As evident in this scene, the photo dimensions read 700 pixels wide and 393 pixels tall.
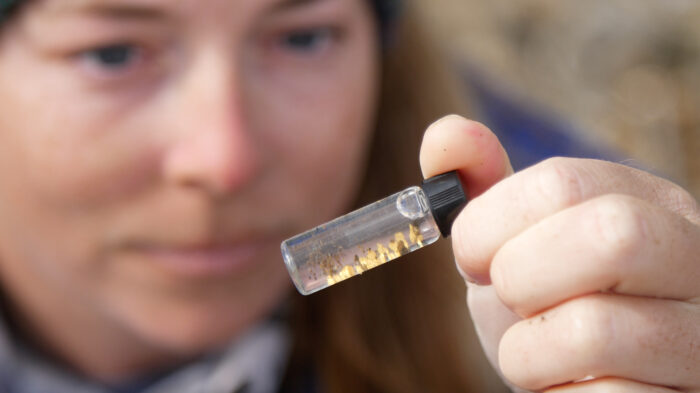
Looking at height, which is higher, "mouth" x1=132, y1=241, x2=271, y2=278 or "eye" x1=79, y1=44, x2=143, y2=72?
"eye" x1=79, y1=44, x2=143, y2=72

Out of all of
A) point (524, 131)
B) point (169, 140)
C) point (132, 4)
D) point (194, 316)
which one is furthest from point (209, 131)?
point (524, 131)

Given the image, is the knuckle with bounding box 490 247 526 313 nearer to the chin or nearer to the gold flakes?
the gold flakes

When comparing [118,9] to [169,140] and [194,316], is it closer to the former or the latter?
[169,140]

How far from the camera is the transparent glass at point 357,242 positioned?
1.65 ft

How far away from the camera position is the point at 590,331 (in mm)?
420

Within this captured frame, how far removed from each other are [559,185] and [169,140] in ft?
1.43

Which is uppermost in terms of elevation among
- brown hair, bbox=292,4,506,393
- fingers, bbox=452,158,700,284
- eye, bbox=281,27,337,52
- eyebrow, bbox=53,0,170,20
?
eyebrow, bbox=53,0,170,20

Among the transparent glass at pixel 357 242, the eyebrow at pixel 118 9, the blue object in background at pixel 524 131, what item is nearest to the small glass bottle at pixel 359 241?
the transparent glass at pixel 357 242

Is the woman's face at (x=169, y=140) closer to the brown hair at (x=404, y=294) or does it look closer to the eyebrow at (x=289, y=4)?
the eyebrow at (x=289, y=4)

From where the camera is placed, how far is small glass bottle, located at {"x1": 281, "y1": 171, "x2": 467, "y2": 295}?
50 centimetres

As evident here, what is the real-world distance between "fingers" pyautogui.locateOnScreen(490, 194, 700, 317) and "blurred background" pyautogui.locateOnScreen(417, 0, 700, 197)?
1235 mm

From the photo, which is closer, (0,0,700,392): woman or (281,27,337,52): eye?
(0,0,700,392): woman

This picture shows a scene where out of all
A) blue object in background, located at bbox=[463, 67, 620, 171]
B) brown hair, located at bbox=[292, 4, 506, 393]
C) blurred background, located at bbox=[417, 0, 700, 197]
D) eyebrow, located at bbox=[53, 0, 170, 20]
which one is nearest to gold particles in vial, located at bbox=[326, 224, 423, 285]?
eyebrow, located at bbox=[53, 0, 170, 20]

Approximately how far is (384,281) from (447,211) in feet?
2.25
